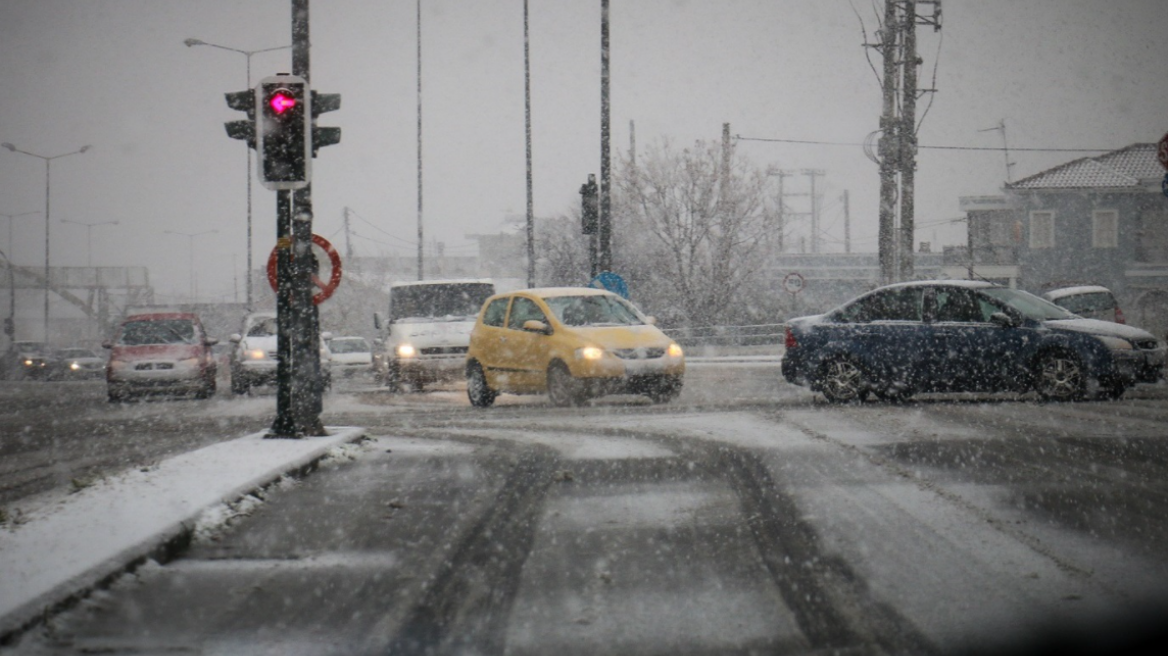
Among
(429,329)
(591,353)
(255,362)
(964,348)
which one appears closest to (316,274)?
(591,353)

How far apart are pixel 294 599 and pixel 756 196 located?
41680 millimetres

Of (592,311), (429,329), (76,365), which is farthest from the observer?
(76,365)

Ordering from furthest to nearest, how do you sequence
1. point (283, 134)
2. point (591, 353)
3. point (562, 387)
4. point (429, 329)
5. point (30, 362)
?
point (30, 362), point (429, 329), point (562, 387), point (591, 353), point (283, 134)

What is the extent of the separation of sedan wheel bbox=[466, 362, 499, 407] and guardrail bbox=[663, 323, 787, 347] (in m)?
25.3

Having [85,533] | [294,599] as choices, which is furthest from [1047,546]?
[85,533]

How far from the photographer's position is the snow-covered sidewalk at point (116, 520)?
5.06 meters

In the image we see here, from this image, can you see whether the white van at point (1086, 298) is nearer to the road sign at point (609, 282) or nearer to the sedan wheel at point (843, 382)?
the road sign at point (609, 282)

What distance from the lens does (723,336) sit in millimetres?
42438

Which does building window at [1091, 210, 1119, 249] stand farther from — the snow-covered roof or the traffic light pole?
the traffic light pole

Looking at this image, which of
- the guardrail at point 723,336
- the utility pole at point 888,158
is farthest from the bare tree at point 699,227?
the utility pole at point 888,158

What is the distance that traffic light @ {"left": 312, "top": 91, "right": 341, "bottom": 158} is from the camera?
10.7 m

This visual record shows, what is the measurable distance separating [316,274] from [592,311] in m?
6.04

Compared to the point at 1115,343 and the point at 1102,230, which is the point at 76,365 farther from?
the point at 1115,343

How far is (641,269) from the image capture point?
4744 cm
